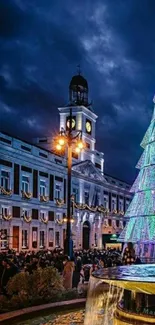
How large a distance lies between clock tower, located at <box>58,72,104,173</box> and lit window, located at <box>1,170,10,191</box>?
22.8 metres

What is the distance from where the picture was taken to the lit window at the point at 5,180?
4883 centimetres

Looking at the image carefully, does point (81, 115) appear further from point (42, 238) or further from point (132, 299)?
point (132, 299)

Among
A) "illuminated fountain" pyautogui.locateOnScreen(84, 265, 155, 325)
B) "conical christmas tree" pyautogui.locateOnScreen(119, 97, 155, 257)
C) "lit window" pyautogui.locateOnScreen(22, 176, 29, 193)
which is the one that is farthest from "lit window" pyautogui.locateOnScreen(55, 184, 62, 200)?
"illuminated fountain" pyautogui.locateOnScreen(84, 265, 155, 325)

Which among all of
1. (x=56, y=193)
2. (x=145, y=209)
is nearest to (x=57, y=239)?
(x=56, y=193)

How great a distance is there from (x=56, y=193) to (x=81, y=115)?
16839 mm

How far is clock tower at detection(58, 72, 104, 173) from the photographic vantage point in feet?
243

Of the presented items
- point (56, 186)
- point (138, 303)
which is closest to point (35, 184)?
point (56, 186)

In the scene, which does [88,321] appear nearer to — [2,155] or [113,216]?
[2,155]

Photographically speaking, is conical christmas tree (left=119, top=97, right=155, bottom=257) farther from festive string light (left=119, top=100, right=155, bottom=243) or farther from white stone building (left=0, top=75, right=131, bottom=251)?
white stone building (left=0, top=75, right=131, bottom=251)

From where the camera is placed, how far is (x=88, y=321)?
9.52 metres

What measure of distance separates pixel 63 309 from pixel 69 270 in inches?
164

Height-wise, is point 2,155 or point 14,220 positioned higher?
point 2,155

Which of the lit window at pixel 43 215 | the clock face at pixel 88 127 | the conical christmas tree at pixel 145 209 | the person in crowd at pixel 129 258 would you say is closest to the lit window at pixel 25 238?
the lit window at pixel 43 215

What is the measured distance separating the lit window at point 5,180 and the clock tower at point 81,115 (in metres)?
22.8
